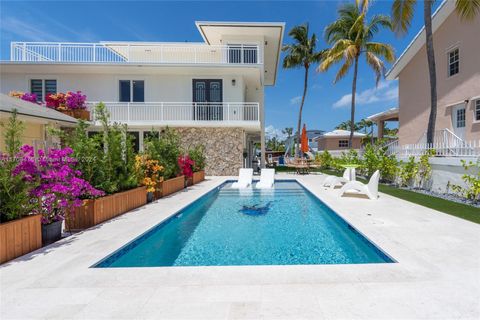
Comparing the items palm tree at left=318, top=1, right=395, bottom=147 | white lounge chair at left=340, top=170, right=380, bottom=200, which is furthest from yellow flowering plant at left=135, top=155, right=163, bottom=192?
palm tree at left=318, top=1, right=395, bottom=147

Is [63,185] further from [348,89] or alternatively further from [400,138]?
[348,89]

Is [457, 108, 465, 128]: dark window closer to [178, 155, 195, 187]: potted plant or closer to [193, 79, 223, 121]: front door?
[193, 79, 223, 121]: front door

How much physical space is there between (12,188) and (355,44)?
20655mm

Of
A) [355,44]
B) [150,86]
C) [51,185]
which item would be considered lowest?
[51,185]

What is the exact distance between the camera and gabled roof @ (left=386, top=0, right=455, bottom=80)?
13141mm

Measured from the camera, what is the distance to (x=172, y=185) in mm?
9930

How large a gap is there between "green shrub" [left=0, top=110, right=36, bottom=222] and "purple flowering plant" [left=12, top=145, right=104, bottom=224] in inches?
4.4

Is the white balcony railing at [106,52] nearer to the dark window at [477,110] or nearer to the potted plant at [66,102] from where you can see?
the potted plant at [66,102]

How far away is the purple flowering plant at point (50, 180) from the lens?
164 inches

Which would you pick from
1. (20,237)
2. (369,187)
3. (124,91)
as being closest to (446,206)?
(369,187)

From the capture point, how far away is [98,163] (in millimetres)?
5887

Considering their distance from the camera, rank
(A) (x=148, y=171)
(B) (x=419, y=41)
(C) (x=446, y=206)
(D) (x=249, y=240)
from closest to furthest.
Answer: (D) (x=249, y=240) < (C) (x=446, y=206) < (A) (x=148, y=171) < (B) (x=419, y=41)

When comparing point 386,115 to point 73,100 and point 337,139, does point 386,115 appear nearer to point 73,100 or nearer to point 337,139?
point 337,139

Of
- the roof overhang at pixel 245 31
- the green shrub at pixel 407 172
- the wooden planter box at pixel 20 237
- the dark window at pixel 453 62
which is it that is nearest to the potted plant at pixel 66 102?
the roof overhang at pixel 245 31
